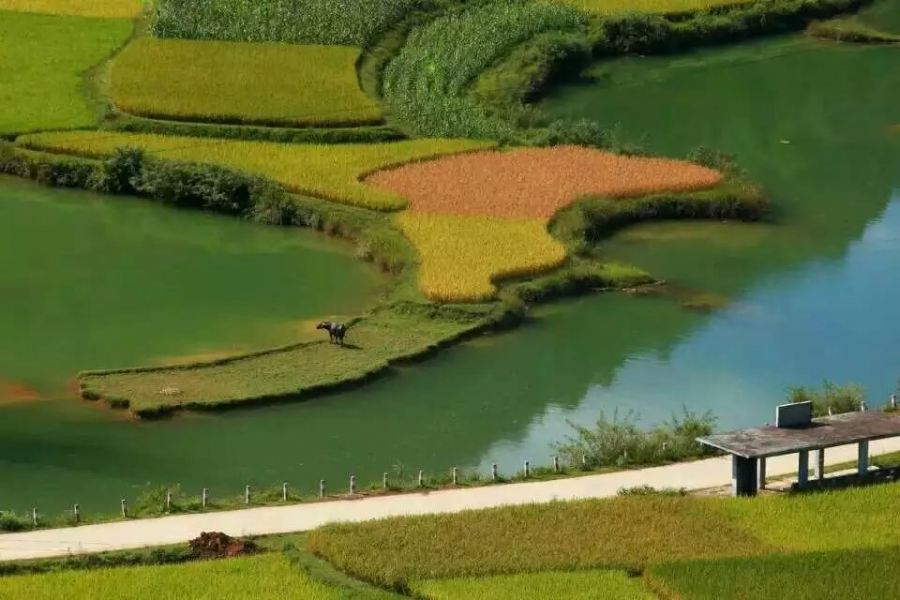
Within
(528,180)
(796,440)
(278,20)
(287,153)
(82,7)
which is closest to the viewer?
(796,440)

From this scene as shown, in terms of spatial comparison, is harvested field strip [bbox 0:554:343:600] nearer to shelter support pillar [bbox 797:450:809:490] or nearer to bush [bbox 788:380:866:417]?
shelter support pillar [bbox 797:450:809:490]

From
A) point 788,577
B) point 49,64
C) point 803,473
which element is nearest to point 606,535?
point 788,577

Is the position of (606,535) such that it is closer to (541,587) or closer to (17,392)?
(541,587)

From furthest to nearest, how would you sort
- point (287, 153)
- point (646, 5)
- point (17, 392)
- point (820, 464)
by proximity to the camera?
point (646, 5)
point (287, 153)
point (17, 392)
point (820, 464)

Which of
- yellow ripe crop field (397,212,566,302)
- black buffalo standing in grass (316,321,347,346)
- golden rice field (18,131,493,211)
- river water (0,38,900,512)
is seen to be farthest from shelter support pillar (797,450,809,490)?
golden rice field (18,131,493,211)

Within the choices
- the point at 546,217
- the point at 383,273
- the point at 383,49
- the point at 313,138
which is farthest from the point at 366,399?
the point at 383,49

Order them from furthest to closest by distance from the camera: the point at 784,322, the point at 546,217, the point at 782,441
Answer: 1. the point at 546,217
2. the point at 784,322
3. the point at 782,441

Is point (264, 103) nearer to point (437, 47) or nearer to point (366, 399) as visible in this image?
point (437, 47)
